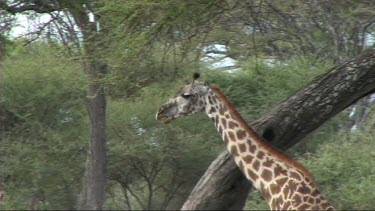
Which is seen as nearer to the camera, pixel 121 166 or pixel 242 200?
pixel 242 200

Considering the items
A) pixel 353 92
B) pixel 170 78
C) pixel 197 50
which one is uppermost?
pixel 353 92

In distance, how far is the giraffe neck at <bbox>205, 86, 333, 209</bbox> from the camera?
807 cm

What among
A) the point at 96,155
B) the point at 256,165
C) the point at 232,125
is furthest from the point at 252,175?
the point at 96,155

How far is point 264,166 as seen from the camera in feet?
28.1

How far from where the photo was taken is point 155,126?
62.2 feet

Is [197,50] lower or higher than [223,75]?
higher

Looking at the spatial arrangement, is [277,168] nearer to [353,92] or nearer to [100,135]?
[353,92]

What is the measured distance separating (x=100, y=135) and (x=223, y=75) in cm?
321

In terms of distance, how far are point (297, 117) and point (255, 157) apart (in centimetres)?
96

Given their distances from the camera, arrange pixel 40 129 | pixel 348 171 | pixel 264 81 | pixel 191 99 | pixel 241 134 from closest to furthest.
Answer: pixel 241 134
pixel 191 99
pixel 348 171
pixel 40 129
pixel 264 81

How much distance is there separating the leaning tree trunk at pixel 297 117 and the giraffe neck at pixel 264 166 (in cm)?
74

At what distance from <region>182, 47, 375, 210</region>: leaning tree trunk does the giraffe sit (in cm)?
74

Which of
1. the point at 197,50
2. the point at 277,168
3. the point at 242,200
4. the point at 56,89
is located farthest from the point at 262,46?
the point at 277,168

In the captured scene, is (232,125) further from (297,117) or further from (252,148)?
(297,117)
